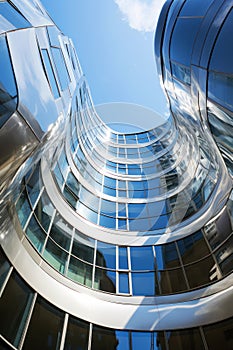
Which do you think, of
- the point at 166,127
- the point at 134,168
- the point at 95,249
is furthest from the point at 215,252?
the point at 166,127

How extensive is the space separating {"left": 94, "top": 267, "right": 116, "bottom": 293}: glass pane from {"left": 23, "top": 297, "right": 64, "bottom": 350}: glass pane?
294 cm

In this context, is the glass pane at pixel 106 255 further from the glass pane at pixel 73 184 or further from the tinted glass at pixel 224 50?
the tinted glass at pixel 224 50

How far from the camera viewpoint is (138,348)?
8766 mm

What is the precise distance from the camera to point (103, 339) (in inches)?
340

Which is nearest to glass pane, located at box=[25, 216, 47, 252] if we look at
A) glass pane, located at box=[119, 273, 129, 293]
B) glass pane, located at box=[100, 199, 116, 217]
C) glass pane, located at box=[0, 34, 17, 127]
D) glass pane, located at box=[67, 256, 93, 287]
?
glass pane, located at box=[67, 256, 93, 287]

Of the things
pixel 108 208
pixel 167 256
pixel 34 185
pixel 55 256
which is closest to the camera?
pixel 55 256

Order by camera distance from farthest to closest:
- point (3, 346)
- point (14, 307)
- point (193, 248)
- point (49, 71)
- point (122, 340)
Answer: point (193, 248), point (49, 71), point (122, 340), point (14, 307), point (3, 346)

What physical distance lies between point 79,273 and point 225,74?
878cm

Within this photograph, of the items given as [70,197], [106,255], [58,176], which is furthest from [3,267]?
[70,197]

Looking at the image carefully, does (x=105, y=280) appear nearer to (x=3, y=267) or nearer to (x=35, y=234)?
(x=35, y=234)

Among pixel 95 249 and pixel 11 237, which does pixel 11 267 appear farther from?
pixel 95 249

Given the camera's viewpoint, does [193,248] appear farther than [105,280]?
Yes

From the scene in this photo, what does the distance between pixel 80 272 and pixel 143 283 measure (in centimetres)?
292

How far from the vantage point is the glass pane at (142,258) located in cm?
1285
